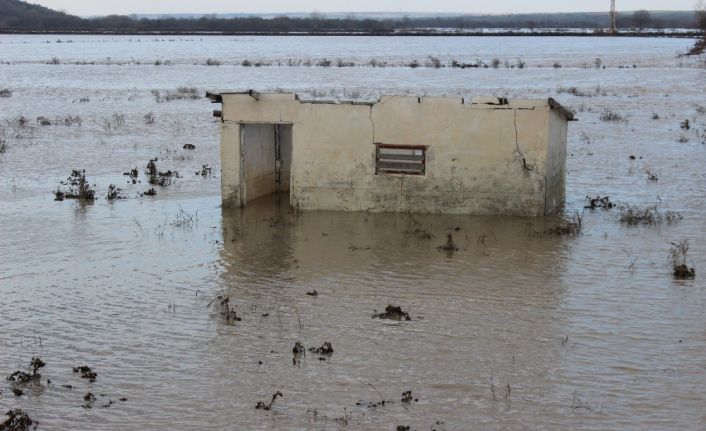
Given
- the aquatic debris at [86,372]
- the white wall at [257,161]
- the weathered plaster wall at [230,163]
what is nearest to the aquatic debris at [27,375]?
the aquatic debris at [86,372]

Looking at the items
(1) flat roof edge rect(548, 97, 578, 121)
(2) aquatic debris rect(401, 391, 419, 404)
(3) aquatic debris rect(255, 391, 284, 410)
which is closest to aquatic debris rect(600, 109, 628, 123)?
(1) flat roof edge rect(548, 97, 578, 121)

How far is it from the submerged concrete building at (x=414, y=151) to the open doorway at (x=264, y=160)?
0.21 metres

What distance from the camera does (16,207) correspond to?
16.4m

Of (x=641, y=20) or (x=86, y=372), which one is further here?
(x=641, y=20)

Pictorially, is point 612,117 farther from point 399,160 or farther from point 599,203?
point 399,160

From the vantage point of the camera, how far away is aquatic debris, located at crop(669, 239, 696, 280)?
11.9 meters

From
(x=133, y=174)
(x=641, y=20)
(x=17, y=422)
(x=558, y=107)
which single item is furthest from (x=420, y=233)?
(x=641, y=20)

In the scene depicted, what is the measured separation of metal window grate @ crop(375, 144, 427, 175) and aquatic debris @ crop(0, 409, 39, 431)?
8.53 meters

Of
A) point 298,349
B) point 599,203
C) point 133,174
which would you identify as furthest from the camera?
point 133,174

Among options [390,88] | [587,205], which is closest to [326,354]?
[587,205]

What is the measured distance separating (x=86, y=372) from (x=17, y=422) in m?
1.15

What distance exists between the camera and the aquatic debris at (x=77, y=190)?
16.9m

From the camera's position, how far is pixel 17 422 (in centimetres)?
754

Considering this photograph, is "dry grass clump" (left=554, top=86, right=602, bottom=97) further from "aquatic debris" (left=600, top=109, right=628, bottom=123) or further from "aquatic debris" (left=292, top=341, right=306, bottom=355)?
"aquatic debris" (left=292, top=341, right=306, bottom=355)
